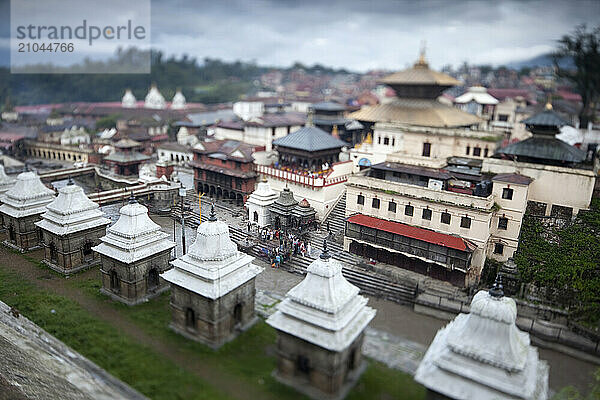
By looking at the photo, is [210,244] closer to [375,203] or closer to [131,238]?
[131,238]

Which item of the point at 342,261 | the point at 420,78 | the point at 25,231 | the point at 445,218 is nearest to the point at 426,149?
the point at 420,78

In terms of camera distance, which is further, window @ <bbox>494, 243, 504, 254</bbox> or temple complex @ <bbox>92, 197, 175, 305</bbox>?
window @ <bbox>494, 243, 504, 254</bbox>

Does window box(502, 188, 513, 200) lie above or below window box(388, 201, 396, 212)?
above

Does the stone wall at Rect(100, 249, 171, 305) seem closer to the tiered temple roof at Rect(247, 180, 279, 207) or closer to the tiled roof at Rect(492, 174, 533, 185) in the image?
the tiered temple roof at Rect(247, 180, 279, 207)

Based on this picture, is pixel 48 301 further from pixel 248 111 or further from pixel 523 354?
pixel 248 111

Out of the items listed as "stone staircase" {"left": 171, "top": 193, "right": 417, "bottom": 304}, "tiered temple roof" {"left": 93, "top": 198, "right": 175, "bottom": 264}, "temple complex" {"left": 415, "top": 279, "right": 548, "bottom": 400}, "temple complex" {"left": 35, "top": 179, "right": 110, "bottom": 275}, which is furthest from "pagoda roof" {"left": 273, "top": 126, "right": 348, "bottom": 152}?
"temple complex" {"left": 415, "top": 279, "right": 548, "bottom": 400}

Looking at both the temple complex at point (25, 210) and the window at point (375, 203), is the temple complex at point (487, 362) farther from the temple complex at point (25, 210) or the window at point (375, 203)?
the temple complex at point (25, 210)

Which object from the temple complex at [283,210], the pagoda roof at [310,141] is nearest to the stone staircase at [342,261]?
the temple complex at [283,210]
